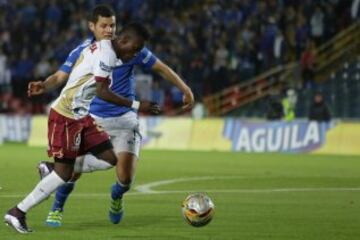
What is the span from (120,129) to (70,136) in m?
1.81

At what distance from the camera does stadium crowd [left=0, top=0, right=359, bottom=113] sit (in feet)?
107

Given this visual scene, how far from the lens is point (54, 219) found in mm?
11625

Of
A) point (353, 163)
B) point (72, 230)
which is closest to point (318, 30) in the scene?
point (353, 163)

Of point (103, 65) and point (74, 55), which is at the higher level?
point (103, 65)

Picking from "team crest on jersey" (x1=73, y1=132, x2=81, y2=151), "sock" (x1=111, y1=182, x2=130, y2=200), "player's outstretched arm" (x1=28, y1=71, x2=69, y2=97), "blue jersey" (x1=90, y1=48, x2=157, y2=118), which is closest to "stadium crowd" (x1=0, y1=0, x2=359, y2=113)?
"blue jersey" (x1=90, y1=48, x2=157, y2=118)

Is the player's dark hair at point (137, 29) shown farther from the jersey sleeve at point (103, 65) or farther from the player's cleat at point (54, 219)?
the player's cleat at point (54, 219)

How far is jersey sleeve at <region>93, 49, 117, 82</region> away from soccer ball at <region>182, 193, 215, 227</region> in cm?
161

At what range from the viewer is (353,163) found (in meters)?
24.4

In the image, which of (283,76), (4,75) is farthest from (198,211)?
(4,75)

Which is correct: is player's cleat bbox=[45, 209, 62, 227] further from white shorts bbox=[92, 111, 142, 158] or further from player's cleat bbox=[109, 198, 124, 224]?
white shorts bbox=[92, 111, 142, 158]

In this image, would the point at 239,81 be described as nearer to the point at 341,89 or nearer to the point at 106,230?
the point at 341,89


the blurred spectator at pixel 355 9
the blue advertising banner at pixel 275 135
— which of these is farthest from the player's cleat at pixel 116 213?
the blurred spectator at pixel 355 9

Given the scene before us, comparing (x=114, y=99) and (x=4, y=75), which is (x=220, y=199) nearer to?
(x=114, y=99)

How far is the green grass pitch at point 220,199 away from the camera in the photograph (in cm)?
1114
